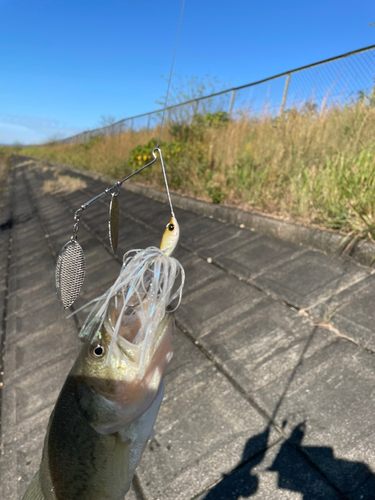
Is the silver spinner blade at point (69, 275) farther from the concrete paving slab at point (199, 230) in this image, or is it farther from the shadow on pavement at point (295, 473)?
the concrete paving slab at point (199, 230)

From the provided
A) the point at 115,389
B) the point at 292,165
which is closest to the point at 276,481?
the point at 115,389

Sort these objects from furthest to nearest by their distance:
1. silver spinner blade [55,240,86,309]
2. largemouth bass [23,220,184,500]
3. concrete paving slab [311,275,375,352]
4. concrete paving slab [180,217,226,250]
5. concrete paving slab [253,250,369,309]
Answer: concrete paving slab [180,217,226,250] → concrete paving slab [253,250,369,309] → concrete paving slab [311,275,375,352] → silver spinner blade [55,240,86,309] → largemouth bass [23,220,184,500]

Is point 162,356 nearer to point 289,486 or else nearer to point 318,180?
point 289,486

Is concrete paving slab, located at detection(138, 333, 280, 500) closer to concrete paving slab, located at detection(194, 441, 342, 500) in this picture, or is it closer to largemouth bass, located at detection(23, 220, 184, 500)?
concrete paving slab, located at detection(194, 441, 342, 500)

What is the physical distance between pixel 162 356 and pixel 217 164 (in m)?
6.05

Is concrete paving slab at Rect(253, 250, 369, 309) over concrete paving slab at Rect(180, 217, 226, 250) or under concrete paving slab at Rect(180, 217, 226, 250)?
over

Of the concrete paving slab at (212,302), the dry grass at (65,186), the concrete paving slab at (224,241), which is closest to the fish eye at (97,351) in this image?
the concrete paving slab at (212,302)

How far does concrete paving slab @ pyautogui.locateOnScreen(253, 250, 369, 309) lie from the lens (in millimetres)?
2528

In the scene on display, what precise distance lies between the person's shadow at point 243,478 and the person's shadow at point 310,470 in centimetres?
9

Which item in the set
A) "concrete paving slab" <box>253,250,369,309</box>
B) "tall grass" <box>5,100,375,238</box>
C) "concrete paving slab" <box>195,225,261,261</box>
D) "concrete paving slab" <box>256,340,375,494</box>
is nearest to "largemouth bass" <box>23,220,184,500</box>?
"concrete paving slab" <box>256,340,375,494</box>

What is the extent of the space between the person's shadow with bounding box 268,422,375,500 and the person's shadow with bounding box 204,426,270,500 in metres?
0.09

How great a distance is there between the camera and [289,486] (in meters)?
1.42

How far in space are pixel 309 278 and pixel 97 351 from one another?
2.34 m

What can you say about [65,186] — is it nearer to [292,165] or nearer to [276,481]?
[292,165]
